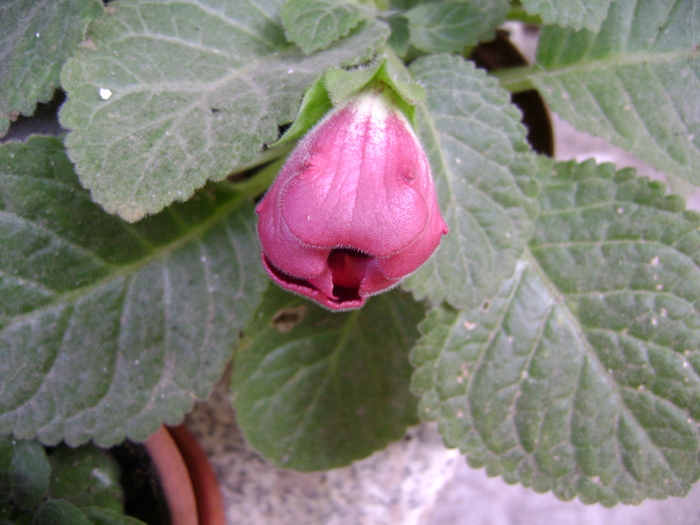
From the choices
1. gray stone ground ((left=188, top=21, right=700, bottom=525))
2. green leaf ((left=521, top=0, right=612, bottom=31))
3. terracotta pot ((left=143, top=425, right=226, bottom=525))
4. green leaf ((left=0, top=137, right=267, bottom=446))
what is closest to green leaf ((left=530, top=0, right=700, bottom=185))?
green leaf ((left=521, top=0, right=612, bottom=31))

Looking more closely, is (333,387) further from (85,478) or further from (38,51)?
(38,51)

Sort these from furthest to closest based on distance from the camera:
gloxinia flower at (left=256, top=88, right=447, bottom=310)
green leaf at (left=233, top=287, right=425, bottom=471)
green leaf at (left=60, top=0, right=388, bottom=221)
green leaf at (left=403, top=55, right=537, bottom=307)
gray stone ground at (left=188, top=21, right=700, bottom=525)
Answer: gray stone ground at (left=188, top=21, right=700, bottom=525)
green leaf at (left=233, top=287, right=425, bottom=471)
green leaf at (left=403, top=55, right=537, bottom=307)
green leaf at (left=60, top=0, right=388, bottom=221)
gloxinia flower at (left=256, top=88, right=447, bottom=310)

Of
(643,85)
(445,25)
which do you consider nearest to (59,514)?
(445,25)

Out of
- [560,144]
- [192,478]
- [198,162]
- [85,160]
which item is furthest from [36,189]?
[560,144]

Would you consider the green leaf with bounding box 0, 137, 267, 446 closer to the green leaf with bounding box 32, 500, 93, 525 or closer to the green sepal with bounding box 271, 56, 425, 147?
the green leaf with bounding box 32, 500, 93, 525

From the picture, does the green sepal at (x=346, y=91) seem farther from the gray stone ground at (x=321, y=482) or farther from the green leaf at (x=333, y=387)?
→ the gray stone ground at (x=321, y=482)

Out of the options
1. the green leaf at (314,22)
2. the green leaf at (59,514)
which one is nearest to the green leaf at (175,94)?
the green leaf at (314,22)
